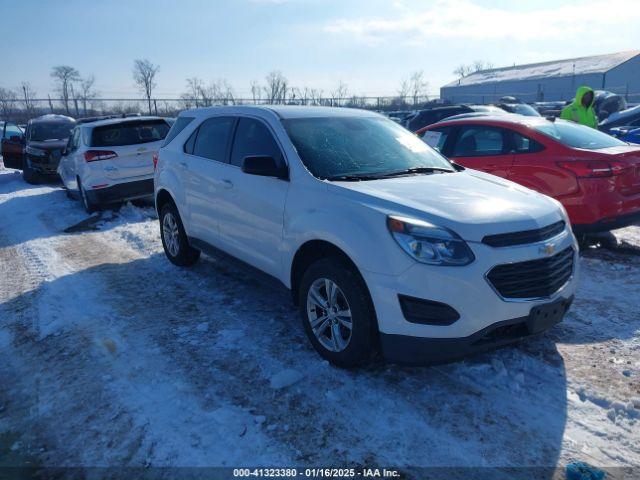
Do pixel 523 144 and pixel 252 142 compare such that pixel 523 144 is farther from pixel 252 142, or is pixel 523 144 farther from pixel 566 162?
pixel 252 142

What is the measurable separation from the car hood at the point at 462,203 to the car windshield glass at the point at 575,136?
2580mm

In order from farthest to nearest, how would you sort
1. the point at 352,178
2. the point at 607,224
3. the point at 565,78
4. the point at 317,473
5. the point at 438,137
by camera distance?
the point at 565,78 < the point at 438,137 < the point at 607,224 < the point at 352,178 < the point at 317,473

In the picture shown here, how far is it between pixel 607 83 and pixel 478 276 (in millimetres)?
60155

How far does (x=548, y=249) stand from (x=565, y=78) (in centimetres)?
5786

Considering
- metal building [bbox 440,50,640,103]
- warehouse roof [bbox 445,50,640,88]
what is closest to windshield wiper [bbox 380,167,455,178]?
metal building [bbox 440,50,640,103]

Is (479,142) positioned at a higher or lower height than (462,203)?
higher

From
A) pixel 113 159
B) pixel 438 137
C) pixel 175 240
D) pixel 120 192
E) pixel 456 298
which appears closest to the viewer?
pixel 456 298

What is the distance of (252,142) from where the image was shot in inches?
182

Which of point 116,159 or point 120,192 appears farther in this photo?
point 120,192

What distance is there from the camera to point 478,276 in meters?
3.01

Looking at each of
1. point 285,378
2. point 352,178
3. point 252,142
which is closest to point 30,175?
point 252,142

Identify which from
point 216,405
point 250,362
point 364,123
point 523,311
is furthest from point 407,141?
point 216,405

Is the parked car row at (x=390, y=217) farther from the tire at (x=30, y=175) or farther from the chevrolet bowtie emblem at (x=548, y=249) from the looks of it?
the tire at (x=30, y=175)

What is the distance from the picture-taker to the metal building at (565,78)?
5050 cm
